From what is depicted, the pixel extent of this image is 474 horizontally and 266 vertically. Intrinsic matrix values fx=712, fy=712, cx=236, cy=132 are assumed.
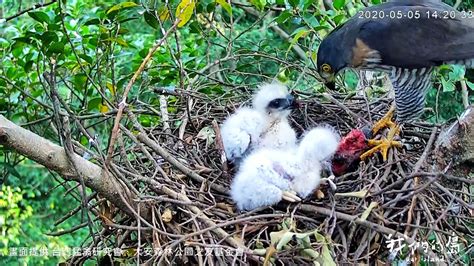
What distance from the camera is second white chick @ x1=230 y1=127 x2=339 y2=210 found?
6.41ft

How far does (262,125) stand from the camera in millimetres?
2381

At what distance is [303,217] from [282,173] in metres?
0.20

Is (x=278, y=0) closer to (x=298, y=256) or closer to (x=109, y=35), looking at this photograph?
(x=109, y=35)

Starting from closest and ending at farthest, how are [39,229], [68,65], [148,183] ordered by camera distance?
[148,183] → [68,65] → [39,229]

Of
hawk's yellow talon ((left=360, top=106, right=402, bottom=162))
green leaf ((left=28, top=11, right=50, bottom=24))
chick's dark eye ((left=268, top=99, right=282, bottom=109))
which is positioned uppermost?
green leaf ((left=28, top=11, right=50, bottom=24))

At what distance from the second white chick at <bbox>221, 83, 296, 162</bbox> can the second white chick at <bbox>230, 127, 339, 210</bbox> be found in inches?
2.7

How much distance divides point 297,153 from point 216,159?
1.00 feet

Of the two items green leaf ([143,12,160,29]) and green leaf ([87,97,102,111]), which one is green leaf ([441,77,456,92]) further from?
green leaf ([87,97,102,111])

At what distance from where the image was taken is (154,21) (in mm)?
2549

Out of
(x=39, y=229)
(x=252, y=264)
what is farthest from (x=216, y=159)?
(x=39, y=229)

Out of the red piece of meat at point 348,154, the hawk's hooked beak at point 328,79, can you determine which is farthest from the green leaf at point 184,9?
the hawk's hooked beak at point 328,79

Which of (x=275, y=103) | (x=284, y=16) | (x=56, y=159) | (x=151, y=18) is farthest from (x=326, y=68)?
(x=56, y=159)

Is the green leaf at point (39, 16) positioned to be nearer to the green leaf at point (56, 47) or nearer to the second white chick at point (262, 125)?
the green leaf at point (56, 47)

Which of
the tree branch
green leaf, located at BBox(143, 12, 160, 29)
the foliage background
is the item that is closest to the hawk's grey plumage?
the foliage background
